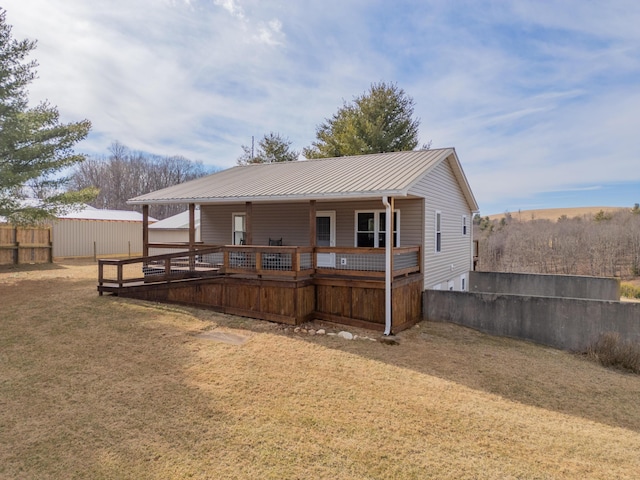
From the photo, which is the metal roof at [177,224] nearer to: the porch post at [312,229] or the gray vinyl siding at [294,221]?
the gray vinyl siding at [294,221]

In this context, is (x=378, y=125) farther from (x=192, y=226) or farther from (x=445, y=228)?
(x=192, y=226)

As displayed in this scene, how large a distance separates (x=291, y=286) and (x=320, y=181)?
11.0 feet

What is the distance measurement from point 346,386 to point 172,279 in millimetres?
→ 6694

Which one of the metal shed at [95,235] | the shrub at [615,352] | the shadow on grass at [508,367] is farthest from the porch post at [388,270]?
the metal shed at [95,235]

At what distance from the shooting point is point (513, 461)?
379 cm

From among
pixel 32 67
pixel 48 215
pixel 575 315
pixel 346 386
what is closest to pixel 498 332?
pixel 575 315

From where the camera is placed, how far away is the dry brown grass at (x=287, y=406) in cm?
362

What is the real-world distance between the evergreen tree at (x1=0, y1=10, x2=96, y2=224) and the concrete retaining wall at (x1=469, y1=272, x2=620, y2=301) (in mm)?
17163

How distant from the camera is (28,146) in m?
13.3

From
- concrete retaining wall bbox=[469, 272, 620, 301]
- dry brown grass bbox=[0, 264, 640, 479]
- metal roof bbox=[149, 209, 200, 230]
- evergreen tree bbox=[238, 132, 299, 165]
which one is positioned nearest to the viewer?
dry brown grass bbox=[0, 264, 640, 479]

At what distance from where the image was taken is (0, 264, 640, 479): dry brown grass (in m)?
3.62

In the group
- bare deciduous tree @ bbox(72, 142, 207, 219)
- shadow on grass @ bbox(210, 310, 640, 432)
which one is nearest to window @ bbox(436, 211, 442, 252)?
shadow on grass @ bbox(210, 310, 640, 432)

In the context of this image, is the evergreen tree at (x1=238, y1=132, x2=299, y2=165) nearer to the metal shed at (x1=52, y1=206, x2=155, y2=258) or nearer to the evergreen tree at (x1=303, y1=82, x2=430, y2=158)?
the evergreen tree at (x1=303, y1=82, x2=430, y2=158)

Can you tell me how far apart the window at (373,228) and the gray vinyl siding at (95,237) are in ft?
57.5
